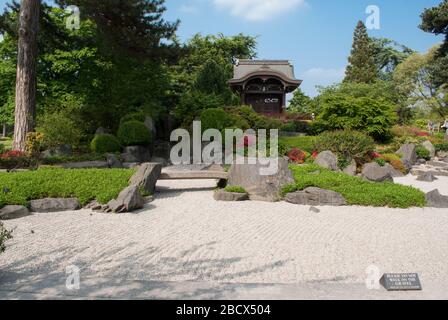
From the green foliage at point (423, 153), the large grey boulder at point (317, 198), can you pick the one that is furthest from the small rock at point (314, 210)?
the green foliage at point (423, 153)

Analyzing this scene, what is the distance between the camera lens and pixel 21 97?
12.9 meters

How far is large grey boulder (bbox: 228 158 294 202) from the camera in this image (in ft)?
28.2

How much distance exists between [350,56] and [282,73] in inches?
703

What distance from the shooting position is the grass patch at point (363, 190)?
26.4 feet

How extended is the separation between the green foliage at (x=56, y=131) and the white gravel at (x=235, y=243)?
7630mm

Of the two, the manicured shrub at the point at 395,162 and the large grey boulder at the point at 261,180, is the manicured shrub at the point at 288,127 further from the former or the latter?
the large grey boulder at the point at 261,180

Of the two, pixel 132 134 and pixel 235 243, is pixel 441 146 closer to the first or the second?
pixel 132 134

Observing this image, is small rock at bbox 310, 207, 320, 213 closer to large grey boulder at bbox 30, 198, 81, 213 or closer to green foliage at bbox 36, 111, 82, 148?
large grey boulder at bbox 30, 198, 81, 213

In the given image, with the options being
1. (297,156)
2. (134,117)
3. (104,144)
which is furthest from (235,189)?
(134,117)

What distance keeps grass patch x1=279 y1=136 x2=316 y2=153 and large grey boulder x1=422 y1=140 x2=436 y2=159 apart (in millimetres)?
6545

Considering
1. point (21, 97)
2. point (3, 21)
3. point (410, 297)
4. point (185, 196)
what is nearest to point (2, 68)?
point (3, 21)

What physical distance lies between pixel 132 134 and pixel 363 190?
31.9ft

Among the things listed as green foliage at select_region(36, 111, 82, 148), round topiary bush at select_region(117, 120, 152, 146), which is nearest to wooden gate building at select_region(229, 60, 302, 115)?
round topiary bush at select_region(117, 120, 152, 146)
